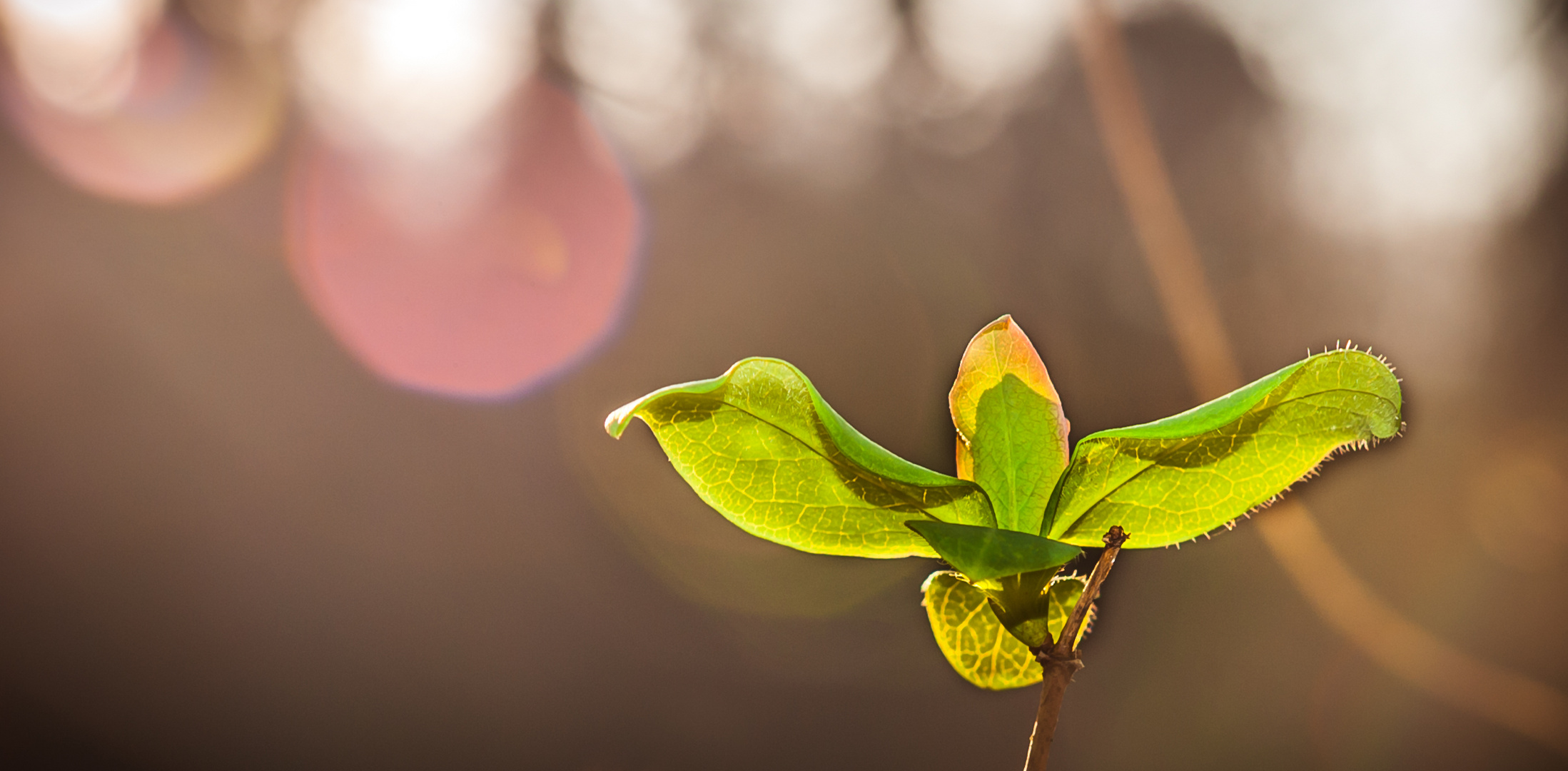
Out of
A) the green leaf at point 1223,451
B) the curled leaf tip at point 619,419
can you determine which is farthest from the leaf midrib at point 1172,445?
the curled leaf tip at point 619,419

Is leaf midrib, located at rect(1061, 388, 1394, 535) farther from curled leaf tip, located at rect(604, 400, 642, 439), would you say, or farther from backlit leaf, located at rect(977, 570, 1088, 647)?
curled leaf tip, located at rect(604, 400, 642, 439)

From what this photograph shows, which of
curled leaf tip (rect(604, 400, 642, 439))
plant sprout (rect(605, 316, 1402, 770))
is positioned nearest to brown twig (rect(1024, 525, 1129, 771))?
plant sprout (rect(605, 316, 1402, 770))

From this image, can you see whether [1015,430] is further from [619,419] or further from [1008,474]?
[619,419]

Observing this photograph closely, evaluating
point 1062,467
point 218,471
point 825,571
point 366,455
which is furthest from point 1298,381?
point 218,471

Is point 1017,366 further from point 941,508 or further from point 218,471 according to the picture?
point 218,471

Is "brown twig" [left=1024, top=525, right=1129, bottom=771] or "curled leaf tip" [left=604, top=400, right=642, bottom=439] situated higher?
"curled leaf tip" [left=604, top=400, right=642, bottom=439]
